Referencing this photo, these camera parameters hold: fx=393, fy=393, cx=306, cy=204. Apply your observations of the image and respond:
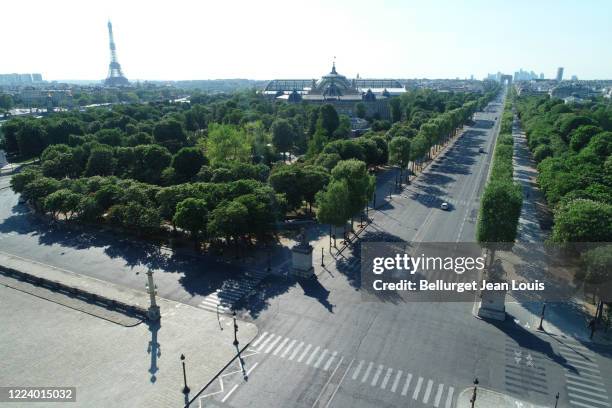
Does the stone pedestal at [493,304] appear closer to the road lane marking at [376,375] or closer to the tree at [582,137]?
the road lane marking at [376,375]

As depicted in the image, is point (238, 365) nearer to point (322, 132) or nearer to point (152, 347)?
point (152, 347)

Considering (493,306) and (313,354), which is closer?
(313,354)

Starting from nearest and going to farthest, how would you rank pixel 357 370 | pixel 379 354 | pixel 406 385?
1. pixel 406 385
2. pixel 357 370
3. pixel 379 354

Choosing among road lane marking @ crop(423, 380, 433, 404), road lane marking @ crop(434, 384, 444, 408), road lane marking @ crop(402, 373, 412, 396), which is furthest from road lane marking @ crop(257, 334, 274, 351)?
road lane marking @ crop(434, 384, 444, 408)

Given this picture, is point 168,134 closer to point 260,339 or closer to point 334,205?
point 334,205

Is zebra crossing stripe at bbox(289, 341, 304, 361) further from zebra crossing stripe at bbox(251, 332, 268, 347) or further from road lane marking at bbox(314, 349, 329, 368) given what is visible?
zebra crossing stripe at bbox(251, 332, 268, 347)

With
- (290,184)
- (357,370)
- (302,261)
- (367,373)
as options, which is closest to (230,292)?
(302,261)

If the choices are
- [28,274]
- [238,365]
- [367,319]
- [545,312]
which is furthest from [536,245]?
[28,274]
